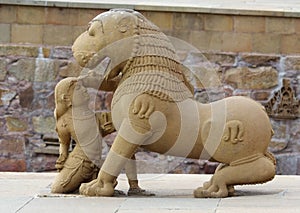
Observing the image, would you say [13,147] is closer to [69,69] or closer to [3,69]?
[3,69]

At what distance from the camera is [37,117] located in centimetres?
915

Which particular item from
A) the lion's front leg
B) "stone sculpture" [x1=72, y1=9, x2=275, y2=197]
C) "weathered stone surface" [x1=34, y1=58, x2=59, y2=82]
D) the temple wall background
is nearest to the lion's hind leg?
"stone sculpture" [x1=72, y1=9, x2=275, y2=197]

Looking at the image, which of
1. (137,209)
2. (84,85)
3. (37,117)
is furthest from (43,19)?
(137,209)

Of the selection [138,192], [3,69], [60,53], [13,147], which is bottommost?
[13,147]

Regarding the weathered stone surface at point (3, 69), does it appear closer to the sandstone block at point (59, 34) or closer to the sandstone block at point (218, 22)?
the sandstone block at point (59, 34)

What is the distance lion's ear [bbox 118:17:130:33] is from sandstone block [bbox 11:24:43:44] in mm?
4385

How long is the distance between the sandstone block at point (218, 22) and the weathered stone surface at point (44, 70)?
1.50 m

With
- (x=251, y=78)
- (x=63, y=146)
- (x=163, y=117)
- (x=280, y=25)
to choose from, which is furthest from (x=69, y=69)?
(x=163, y=117)

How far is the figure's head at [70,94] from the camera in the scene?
195 inches

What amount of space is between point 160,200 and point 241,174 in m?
0.44

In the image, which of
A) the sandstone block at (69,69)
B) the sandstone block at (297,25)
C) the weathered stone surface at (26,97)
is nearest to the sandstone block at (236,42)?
the sandstone block at (297,25)

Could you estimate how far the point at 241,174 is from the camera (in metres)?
4.71

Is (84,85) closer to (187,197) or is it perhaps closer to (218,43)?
(187,197)

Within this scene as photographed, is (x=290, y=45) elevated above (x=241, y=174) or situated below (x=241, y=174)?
below
